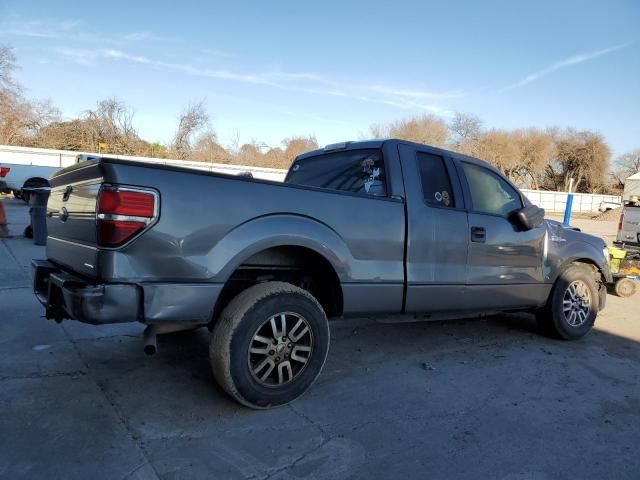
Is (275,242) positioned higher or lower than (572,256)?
higher

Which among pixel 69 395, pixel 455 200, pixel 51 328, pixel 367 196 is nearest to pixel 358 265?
pixel 367 196

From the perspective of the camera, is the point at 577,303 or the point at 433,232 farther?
the point at 577,303

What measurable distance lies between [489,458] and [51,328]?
155 inches

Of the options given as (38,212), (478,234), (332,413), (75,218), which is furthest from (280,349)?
(38,212)

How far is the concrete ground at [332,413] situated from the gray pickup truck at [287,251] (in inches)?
16.1

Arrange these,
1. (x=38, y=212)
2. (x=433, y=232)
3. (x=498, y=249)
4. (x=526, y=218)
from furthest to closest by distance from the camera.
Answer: (x=38, y=212), (x=526, y=218), (x=498, y=249), (x=433, y=232)

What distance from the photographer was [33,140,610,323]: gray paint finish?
8.87 ft

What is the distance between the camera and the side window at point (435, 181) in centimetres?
404

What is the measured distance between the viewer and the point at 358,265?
349 cm

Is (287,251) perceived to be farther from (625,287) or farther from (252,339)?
(625,287)

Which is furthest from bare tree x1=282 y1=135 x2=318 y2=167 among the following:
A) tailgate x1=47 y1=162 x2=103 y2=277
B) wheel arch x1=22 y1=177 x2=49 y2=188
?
tailgate x1=47 y1=162 x2=103 y2=277

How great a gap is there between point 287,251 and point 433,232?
4.16ft

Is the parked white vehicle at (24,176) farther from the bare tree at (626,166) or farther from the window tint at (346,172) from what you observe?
the bare tree at (626,166)

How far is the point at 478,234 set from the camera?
4250mm
